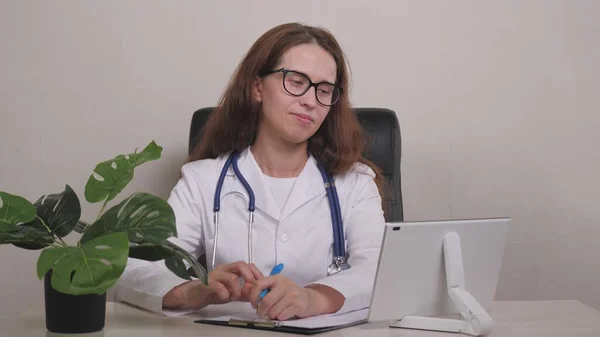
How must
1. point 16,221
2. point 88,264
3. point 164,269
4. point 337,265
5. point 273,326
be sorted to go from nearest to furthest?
point 88,264 < point 16,221 < point 273,326 < point 164,269 < point 337,265

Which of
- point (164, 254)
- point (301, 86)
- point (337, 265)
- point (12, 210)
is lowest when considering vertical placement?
point (337, 265)

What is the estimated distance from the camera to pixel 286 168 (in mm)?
2164

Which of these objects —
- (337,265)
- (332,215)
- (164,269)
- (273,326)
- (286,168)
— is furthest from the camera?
(286,168)

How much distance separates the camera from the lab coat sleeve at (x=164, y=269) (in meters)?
1.63

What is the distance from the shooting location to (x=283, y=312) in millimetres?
1506

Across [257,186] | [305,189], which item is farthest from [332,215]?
[257,186]

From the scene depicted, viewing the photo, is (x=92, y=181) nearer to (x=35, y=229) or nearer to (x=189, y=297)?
(x=35, y=229)

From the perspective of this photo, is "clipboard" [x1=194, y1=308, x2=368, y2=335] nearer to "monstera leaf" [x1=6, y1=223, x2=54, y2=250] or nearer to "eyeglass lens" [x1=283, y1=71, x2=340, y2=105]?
"monstera leaf" [x1=6, y1=223, x2=54, y2=250]

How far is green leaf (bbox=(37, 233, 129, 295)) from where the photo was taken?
119cm

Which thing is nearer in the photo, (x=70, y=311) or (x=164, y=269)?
(x=70, y=311)

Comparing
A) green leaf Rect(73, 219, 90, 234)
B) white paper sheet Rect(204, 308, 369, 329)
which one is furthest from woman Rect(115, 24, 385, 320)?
green leaf Rect(73, 219, 90, 234)

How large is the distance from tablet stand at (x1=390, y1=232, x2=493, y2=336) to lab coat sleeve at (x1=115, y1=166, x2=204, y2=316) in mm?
479

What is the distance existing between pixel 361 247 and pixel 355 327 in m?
0.52

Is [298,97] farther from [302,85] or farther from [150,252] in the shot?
[150,252]
